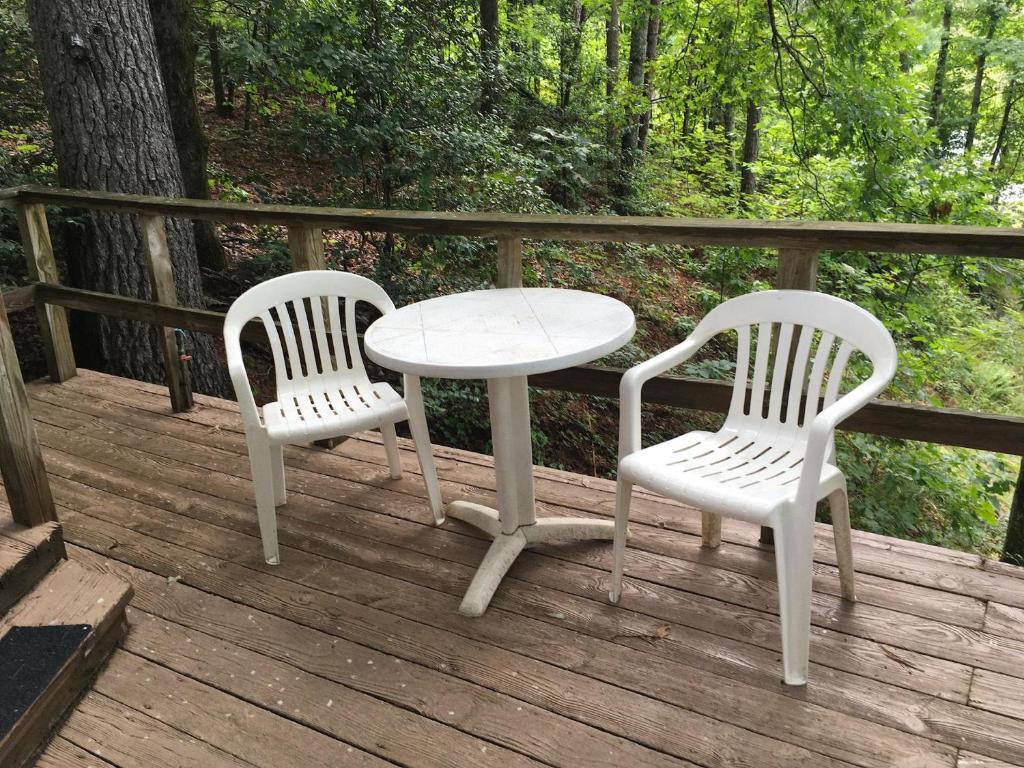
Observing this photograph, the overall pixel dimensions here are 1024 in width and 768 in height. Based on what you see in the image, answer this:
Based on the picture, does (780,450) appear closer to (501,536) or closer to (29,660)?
(501,536)

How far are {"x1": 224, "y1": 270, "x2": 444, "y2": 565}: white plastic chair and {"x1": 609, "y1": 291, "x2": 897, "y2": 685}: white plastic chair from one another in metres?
0.72

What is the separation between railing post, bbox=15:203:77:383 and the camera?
330 cm

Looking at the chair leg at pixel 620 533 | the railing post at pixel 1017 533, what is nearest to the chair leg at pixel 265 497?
the chair leg at pixel 620 533

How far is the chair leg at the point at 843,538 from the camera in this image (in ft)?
5.74

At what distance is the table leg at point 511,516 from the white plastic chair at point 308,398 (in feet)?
1.00

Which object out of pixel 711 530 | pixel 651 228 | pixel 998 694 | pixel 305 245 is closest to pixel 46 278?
pixel 305 245

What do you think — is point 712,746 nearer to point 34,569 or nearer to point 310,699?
point 310,699

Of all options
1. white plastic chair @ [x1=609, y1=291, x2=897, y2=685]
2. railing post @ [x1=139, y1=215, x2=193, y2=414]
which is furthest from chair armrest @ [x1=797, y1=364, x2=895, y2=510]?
railing post @ [x1=139, y1=215, x2=193, y2=414]

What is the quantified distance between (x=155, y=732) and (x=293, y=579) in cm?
57

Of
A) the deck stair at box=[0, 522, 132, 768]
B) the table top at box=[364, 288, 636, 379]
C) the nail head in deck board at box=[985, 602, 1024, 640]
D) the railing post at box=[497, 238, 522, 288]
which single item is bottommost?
the nail head in deck board at box=[985, 602, 1024, 640]

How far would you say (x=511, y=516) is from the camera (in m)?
2.07

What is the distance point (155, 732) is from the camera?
5.07 feet

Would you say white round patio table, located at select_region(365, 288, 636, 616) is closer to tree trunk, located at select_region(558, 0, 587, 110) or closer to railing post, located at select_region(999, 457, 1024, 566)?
railing post, located at select_region(999, 457, 1024, 566)

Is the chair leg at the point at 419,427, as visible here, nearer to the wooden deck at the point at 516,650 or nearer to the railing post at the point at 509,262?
the wooden deck at the point at 516,650
